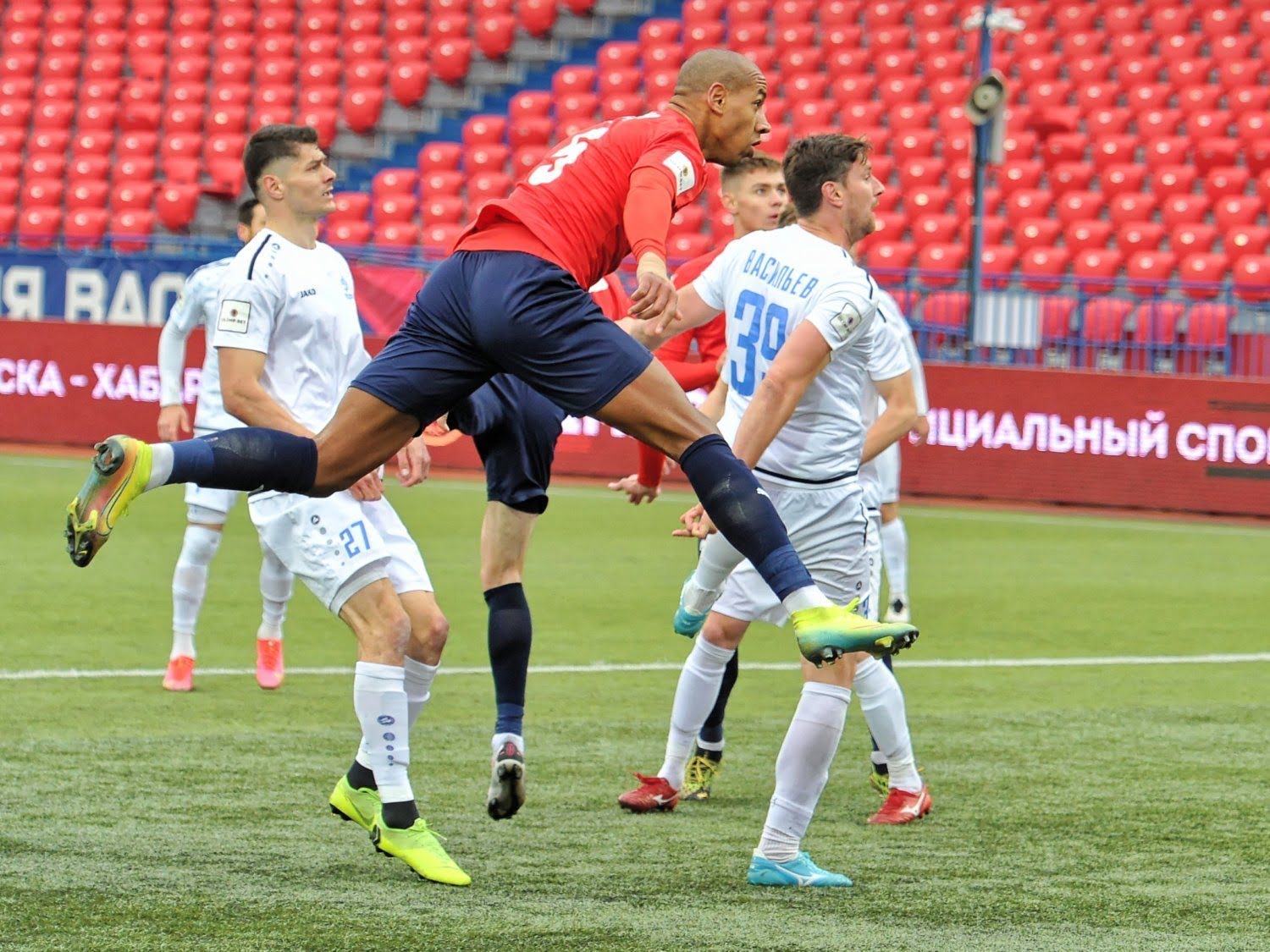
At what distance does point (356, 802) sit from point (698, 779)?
1.53 m

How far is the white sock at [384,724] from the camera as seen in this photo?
5430 millimetres

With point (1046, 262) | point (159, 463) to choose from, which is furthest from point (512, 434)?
point (1046, 262)

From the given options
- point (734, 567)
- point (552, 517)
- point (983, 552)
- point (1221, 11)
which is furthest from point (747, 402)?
point (1221, 11)

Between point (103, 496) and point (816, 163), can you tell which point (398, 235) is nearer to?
point (816, 163)

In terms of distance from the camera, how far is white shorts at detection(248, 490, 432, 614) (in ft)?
18.6

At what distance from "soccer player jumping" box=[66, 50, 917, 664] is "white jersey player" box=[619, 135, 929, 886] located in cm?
52

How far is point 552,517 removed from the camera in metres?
15.7

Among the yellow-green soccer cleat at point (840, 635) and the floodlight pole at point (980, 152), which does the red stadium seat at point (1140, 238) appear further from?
the yellow-green soccer cleat at point (840, 635)

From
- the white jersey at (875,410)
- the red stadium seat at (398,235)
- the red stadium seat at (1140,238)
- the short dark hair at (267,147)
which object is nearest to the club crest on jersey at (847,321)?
the white jersey at (875,410)

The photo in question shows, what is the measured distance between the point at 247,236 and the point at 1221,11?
56.2ft

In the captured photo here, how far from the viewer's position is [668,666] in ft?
31.2

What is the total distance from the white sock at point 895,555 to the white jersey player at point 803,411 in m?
4.83

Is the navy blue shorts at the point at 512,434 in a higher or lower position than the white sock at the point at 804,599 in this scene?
higher

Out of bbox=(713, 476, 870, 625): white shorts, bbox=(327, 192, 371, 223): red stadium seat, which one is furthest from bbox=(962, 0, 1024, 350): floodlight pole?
bbox=(713, 476, 870, 625): white shorts
